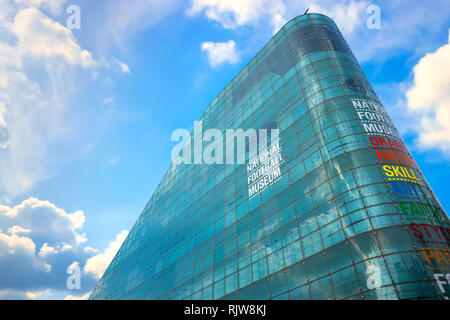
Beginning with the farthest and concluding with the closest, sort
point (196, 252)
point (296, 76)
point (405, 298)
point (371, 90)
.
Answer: point (196, 252) → point (296, 76) → point (371, 90) → point (405, 298)

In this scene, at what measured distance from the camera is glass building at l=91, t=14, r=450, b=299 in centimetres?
2114

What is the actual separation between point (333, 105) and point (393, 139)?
6.54 meters

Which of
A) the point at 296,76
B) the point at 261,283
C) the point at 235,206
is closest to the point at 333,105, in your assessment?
the point at 296,76

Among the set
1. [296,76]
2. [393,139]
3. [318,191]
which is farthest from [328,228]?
[296,76]

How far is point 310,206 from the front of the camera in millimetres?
26984

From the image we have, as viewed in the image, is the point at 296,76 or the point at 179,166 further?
the point at 179,166

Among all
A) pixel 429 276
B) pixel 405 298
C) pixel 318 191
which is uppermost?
pixel 318 191

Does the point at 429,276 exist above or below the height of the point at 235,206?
below

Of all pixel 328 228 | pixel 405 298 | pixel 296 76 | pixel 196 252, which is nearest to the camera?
pixel 405 298

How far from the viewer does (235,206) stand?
37.5 metres

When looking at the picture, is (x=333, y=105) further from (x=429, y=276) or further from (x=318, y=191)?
(x=429, y=276)

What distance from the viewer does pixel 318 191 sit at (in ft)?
88.1

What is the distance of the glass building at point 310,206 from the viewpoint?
69.4 ft

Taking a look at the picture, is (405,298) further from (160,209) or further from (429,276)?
(160,209)
